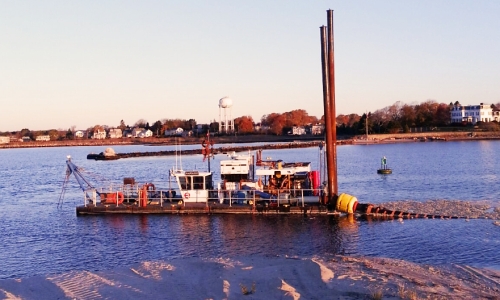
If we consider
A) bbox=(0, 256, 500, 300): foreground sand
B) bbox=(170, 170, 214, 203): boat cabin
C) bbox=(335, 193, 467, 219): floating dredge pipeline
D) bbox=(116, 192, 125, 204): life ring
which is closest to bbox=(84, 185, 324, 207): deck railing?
bbox=(116, 192, 125, 204): life ring

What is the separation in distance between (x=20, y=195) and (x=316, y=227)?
116 ft

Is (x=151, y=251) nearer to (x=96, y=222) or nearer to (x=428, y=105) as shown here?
(x=96, y=222)

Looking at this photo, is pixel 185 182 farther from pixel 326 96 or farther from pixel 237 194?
pixel 326 96

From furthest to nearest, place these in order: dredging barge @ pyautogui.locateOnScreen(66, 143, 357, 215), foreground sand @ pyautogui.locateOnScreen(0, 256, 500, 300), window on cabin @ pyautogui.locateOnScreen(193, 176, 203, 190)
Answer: window on cabin @ pyautogui.locateOnScreen(193, 176, 203, 190) → dredging barge @ pyautogui.locateOnScreen(66, 143, 357, 215) → foreground sand @ pyautogui.locateOnScreen(0, 256, 500, 300)

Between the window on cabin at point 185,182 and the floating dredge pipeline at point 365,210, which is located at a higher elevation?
the window on cabin at point 185,182

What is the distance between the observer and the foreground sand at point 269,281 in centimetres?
1805

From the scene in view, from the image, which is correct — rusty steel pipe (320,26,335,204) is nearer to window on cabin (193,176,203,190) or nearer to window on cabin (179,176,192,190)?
window on cabin (193,176,203,190)

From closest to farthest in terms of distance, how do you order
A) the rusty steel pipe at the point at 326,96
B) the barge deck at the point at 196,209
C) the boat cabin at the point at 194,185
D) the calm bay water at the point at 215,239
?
the calm bay water at the point at 215,239, the barge deck at the point at 196,209, the rusty steel pipe at the point at 326,96, the boat cabin at the point at 194,185

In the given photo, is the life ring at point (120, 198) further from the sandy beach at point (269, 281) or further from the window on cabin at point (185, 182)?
the sandy beach at point (269, 281)

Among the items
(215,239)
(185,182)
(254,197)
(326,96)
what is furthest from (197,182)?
(326,96)

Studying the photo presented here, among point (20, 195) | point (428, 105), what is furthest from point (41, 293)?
point (428, 105)

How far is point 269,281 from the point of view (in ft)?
65.0

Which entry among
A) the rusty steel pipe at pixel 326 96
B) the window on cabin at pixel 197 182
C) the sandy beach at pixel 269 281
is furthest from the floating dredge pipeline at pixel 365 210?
the sandy beach at pixel 269 281

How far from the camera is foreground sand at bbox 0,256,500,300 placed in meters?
18.0
